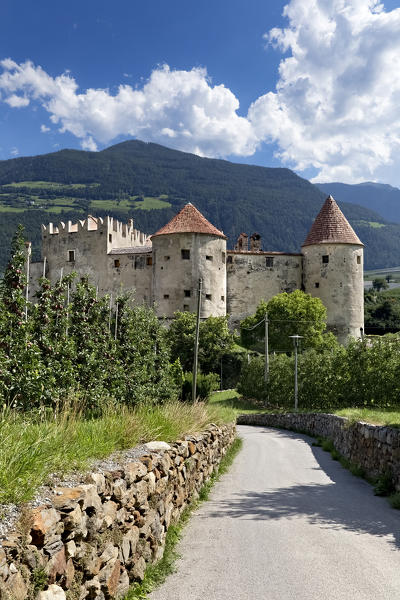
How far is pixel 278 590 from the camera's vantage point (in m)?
5.06

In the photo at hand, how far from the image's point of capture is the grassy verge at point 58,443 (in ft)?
13.0

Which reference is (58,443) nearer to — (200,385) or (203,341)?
(200,385)

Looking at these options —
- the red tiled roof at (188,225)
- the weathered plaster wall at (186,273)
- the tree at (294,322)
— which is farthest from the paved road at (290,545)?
the red tiled roof at (188,225)

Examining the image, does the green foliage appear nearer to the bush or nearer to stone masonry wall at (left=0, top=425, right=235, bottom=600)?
the bush

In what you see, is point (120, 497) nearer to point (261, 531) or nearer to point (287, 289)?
point (261, 531)

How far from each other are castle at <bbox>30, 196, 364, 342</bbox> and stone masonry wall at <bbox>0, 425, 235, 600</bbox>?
48.1 meters

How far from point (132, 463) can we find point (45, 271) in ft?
203

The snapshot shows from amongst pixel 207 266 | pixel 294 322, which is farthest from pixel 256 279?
pixel 294 322

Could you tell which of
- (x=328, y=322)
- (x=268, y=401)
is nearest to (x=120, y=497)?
(x=268, y=401)

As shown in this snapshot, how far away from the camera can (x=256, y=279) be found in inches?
2452

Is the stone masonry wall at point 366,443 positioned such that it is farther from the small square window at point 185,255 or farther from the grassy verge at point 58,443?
the small square window at point 185,255

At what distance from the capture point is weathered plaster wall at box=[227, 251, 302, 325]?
61844 millimetres

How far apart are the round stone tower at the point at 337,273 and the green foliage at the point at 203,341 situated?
15163 mm

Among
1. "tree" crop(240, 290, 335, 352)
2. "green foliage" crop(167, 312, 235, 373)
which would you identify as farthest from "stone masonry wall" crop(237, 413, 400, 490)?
"tree" crop(240, 290, 335, 352)
